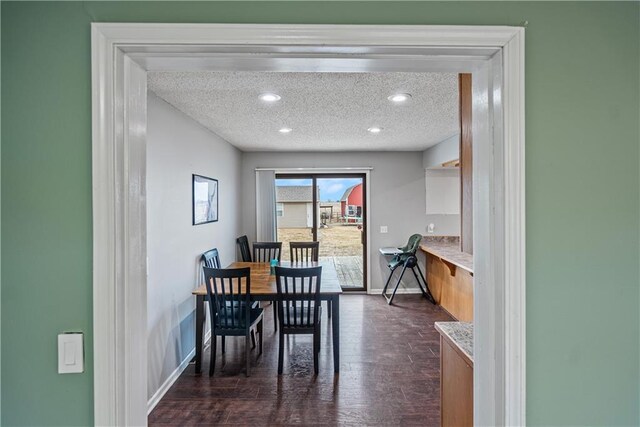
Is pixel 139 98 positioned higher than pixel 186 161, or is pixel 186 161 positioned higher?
pixel 186 161

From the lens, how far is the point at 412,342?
362 cm

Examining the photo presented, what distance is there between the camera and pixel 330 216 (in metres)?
5.80

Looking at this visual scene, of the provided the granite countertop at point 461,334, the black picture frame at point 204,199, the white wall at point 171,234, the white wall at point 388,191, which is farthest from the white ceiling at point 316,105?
the granite countertop at point 461,334

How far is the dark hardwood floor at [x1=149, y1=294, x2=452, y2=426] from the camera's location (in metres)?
2.36

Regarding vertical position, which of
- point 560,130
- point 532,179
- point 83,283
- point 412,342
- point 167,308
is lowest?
point 412,342

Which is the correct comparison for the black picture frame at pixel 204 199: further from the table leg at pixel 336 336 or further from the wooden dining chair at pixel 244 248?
the table leg at pixel 336 336

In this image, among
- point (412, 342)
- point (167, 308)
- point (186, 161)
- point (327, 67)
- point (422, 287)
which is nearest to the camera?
point (327, 67)

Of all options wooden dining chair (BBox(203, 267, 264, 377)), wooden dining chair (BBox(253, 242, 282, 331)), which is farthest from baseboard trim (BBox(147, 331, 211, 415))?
wooden dining chair (BBox(253, 242, 282, 331))

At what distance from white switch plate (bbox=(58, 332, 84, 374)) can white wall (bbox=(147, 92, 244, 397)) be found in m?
1.70

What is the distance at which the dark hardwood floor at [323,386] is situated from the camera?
2361 mm

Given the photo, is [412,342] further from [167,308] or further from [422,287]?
[167,308]

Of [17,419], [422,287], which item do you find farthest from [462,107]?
[422,287]

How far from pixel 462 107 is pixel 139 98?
1.24 metres

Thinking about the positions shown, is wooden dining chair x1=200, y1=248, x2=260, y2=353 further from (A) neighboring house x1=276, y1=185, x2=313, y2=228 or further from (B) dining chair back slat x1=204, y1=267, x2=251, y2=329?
(A) neighboring house x1=276, y1=185, x2=313, y2=228
